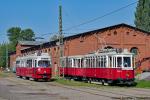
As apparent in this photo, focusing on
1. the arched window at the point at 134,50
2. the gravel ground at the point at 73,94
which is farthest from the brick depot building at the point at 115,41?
the gravel ground at the point at 73,94

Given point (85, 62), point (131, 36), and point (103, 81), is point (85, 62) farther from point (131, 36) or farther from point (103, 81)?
point (131, 36)

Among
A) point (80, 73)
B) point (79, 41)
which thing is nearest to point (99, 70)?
point (80, 73)

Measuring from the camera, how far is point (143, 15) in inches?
3666

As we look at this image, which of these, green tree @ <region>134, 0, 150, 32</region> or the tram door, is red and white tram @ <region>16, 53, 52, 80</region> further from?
green tree @ <region>134, 0, 150, 32</region>

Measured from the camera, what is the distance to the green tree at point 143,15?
91938 mm

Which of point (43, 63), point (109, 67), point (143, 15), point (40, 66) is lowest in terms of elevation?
point (109, 67)

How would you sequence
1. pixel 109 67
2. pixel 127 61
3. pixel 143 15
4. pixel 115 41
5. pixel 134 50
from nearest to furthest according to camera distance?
1. pixel 127 61
2. pixel 109 67
3. pixel 115 41
4. pixel 134 50
5. pixel 143 15

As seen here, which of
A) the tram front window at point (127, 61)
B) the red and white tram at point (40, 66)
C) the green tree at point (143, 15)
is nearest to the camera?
the tram front window at point (127, 61)

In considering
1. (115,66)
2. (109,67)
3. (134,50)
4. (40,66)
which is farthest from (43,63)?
(134,50)

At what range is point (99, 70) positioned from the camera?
135 ft

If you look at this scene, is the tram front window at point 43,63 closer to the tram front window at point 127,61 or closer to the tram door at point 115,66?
the tram door at point 115,66

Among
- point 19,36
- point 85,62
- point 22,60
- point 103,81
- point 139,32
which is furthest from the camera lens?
point 19,36

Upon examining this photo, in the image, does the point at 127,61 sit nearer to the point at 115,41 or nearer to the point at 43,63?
the point at 43,63

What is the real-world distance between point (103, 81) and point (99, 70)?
3.37 ft
